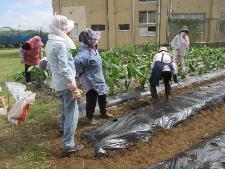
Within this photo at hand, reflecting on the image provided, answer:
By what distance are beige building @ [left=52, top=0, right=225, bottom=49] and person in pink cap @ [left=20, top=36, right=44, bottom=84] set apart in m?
15.4

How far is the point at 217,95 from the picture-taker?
6918mm

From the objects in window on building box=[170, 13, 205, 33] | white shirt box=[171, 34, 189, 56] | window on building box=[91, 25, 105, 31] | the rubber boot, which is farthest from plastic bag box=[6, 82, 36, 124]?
window on building box=[91, 25, 105, 31]

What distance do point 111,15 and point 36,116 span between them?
1928 centimetres

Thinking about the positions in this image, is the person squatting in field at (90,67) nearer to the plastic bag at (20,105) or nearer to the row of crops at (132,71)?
the plastic bag at (20,105)

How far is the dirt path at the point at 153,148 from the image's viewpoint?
4277mm

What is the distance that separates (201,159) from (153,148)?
1.02 m

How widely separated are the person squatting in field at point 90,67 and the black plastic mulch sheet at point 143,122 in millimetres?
568

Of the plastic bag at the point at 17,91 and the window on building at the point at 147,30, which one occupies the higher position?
the window on building at the point at 147,30

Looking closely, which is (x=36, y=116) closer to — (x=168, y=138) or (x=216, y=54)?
(x=168, y=138)

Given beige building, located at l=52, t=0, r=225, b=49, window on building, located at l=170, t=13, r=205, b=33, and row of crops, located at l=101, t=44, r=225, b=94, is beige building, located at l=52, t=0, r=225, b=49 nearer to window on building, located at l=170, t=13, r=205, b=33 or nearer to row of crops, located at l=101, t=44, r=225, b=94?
window on building, located at l=170, t=13, r=205, b=33

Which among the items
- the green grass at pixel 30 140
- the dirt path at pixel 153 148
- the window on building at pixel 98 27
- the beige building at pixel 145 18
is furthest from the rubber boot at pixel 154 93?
the window on building at pixel 98 27

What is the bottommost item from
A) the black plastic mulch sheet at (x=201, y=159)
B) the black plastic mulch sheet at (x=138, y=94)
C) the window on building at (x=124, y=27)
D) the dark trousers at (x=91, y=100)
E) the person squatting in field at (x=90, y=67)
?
the black plastic mulch sheet at (x=201, y=159)

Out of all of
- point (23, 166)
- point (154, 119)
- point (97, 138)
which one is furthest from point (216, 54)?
point (23, 166)

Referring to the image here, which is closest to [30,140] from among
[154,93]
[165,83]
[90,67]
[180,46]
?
[90,67]
